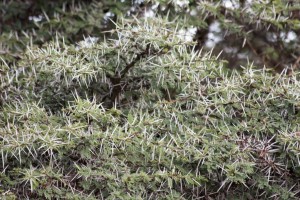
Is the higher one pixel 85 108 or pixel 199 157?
pixel 85 108

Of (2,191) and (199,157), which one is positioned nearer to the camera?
(2,191)

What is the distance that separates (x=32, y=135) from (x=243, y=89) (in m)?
1.19

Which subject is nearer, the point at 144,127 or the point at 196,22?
the point at 144,127

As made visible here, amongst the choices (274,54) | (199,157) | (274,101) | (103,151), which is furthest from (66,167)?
(274,54)

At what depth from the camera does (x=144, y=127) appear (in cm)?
302

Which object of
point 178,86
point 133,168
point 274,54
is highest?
point 178,86

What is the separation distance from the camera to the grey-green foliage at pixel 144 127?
291cm

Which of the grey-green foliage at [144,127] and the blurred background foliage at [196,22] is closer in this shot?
the grey-green foliage at [144,127]

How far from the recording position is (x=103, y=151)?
296 centimetres

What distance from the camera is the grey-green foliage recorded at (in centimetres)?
291

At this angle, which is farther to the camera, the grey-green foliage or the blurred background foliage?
the blurred background foliage

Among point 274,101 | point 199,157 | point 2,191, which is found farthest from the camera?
point 274,101

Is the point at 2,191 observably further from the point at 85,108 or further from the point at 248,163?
the point at 248,163

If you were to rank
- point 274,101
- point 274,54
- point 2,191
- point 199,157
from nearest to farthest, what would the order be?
point 2,191, point 199,157, point 274,101, point 274,54
